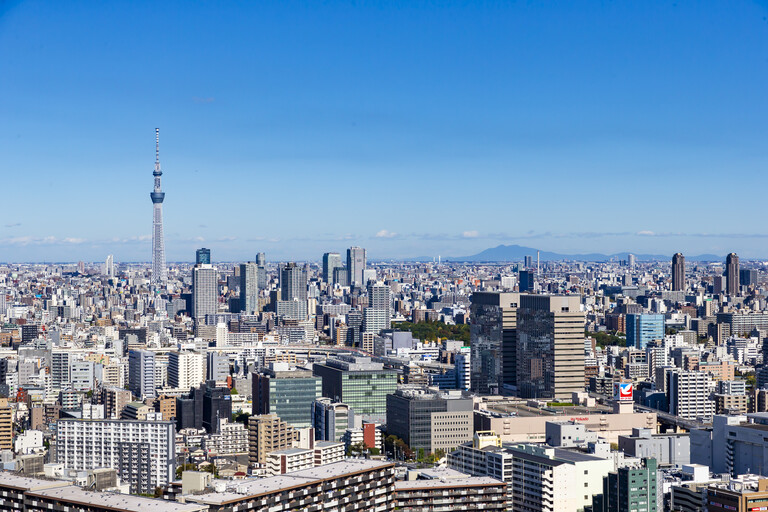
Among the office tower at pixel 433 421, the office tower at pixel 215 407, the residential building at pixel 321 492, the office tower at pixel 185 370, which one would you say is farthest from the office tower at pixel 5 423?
the residential building at pixel 321 492

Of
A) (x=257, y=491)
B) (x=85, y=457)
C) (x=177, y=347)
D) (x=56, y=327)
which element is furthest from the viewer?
(x=56, y=327)

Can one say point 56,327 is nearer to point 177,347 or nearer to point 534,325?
point 177,347

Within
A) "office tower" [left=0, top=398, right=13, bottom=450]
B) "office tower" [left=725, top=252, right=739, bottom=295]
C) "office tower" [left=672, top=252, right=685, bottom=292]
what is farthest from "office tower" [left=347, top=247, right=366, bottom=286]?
"office tower" [left=0, top=398, right=13, bottom=450]

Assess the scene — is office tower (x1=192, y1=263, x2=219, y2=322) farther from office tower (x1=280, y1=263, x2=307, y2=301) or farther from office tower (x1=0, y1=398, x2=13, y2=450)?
office tower (x1=0, y1=398, x2=13, y2=450)

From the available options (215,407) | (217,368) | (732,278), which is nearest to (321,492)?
(215,407)

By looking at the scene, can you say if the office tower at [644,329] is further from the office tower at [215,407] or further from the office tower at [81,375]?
the office tower at [215,407]

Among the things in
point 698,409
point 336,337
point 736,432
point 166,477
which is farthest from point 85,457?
point 336,337
